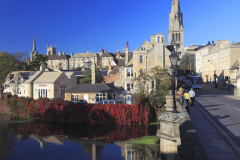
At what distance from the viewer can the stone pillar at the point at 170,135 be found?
22.7 ft

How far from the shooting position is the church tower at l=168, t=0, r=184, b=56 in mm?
121375

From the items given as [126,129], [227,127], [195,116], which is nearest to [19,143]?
[126,129]

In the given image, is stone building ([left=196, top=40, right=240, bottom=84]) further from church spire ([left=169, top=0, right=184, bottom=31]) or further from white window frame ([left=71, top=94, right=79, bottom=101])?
church spire ([left=169, top=0, right=184, bottom=31])

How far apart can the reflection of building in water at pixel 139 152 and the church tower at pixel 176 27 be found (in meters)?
114

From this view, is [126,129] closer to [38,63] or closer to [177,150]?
[177,150]

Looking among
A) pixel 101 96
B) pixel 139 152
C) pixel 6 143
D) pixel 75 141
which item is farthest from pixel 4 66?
pixel 139 152

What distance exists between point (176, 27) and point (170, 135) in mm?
125124

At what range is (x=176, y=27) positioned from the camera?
12262cm

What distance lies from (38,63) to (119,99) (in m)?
52.6

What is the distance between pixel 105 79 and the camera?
2108 inches

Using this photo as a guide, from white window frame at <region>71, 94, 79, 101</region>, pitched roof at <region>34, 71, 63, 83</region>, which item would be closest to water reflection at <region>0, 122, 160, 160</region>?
white window frame at <region>71, 94, 79, 101</region>

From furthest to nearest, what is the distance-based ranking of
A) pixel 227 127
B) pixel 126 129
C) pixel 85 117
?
pixel 85 117 → pixel 126 129 → pixel 227 127

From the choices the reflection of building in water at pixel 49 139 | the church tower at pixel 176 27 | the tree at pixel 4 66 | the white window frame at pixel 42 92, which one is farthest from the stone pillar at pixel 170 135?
the church tower at pixel 176 27

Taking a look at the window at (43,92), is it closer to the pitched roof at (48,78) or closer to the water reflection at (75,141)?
the pitched roof at (48,78)
